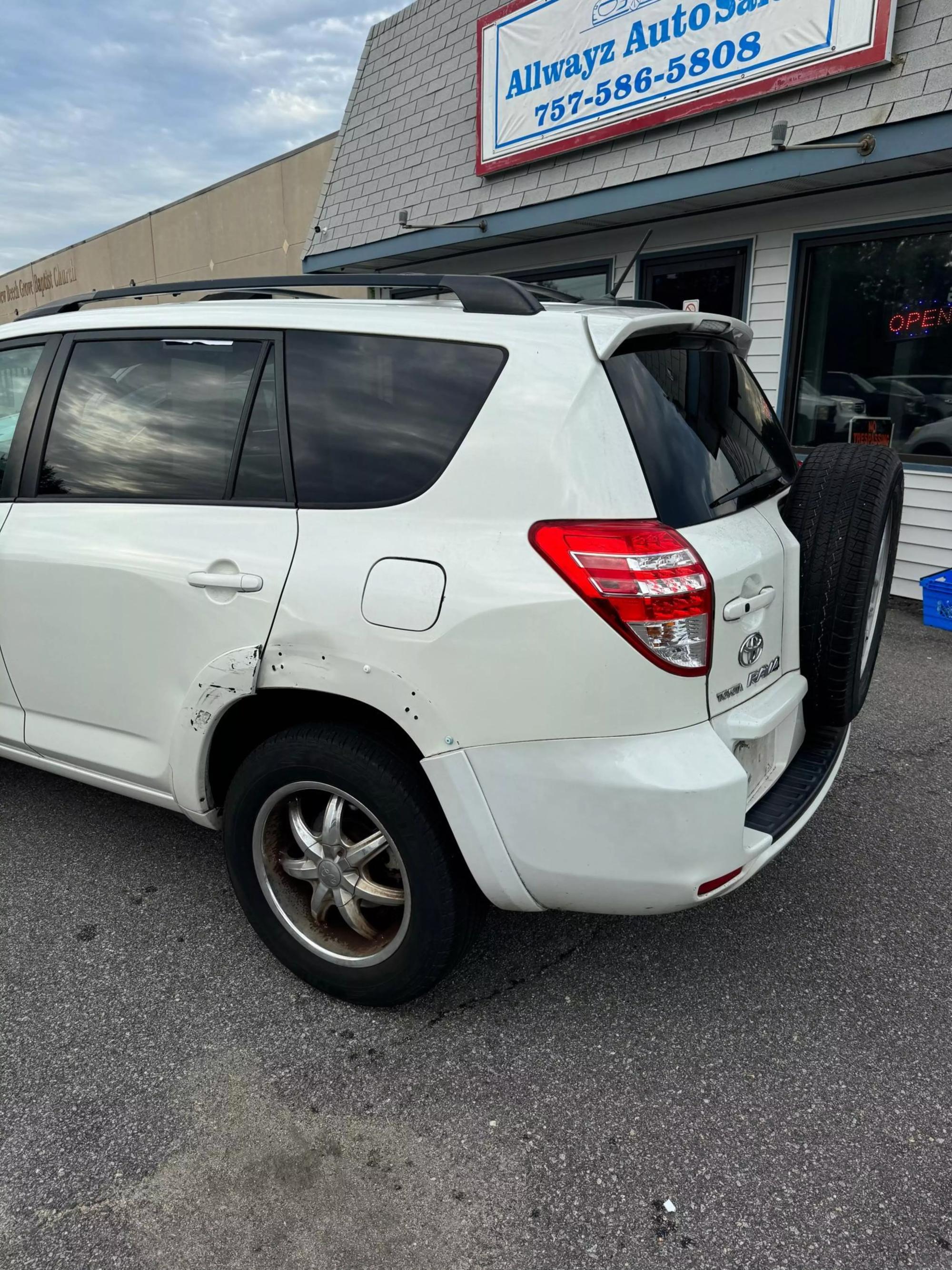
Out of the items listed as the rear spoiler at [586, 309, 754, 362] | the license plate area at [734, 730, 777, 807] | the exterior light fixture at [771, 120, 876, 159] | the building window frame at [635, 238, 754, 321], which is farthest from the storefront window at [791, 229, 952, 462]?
the license plate area at [734, 730, 777, 807]

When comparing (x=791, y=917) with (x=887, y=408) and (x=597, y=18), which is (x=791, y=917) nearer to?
(x=887, y=408)

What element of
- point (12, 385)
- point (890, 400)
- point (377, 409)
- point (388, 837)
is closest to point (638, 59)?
point (890, 400)

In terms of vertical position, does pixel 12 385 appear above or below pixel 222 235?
below

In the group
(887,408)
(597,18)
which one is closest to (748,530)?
(887,408)

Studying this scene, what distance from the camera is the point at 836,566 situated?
2.49 m

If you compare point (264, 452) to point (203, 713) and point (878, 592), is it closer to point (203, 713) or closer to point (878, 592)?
point (203, 713)

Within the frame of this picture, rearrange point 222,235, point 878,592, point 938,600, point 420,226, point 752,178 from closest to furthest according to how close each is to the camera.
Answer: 1. point 878,592
2. point 938,600
3. point 752,178
4. point 420,226
5. point 222,235

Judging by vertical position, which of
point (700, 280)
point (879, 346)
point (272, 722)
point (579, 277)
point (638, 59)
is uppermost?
point (638, 59)

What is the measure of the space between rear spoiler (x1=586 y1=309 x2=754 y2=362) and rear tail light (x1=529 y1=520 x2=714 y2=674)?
0.44 meters

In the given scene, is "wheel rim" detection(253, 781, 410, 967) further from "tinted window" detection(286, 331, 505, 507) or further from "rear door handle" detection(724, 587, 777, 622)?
"rear door handle" detection(724, 587, 777, 622)

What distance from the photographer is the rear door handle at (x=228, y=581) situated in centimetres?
230

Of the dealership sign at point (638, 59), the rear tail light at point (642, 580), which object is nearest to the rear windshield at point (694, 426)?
the rear tail light at point (642, 580)

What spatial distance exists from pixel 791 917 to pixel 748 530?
1.38 m

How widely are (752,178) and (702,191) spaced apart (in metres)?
0.45
